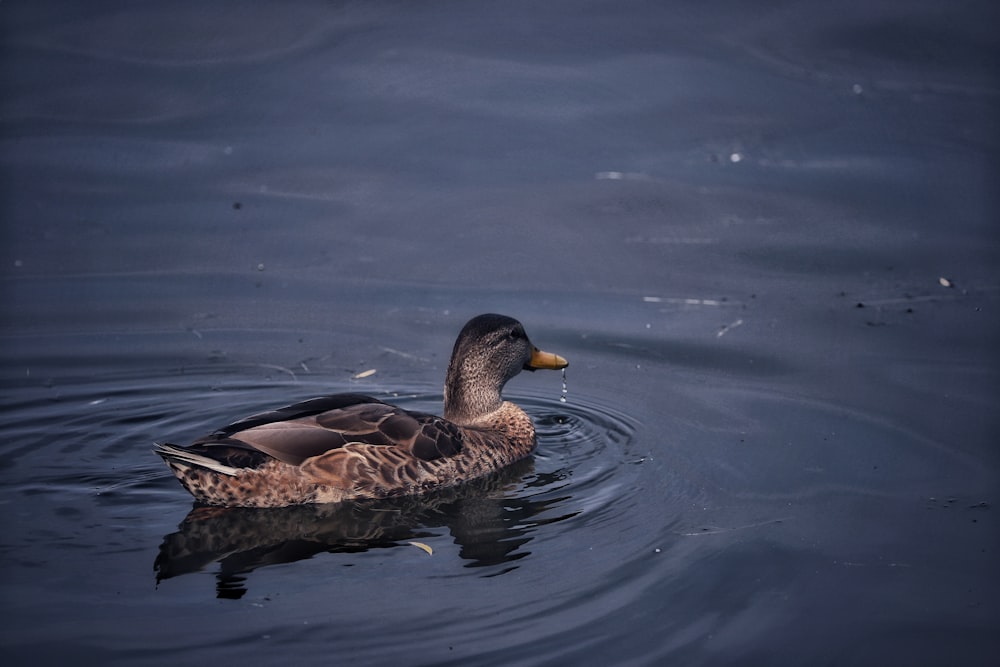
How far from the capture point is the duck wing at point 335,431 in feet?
25.6

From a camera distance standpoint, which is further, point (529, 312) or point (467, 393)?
point (529, 312)

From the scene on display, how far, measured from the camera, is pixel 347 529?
24.6ft

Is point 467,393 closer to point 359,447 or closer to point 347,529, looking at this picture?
point 359,447

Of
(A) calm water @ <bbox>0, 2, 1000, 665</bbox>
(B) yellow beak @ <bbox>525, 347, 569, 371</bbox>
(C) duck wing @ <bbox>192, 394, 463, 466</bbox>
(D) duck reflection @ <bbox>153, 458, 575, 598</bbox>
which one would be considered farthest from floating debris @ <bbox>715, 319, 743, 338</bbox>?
(C) duck wing @ <bbox>192, 394, 463, 466</bbox>

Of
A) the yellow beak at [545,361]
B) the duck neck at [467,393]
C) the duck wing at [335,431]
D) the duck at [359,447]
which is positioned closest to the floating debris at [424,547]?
the duck at [359,447]

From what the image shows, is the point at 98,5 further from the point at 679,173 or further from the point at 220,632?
the point at 220,632

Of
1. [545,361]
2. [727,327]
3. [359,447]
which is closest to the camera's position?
[359,447]

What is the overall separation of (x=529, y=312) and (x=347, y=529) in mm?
3831

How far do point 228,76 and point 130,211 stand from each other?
9.55ft

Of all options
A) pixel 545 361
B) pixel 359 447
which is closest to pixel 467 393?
pixel 545 361

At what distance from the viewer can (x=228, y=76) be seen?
48.4 ft

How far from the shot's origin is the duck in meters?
7.63

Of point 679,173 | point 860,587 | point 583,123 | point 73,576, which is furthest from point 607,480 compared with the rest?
point 583,123

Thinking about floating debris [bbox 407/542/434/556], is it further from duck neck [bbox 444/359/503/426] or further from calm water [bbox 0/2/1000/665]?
duck neck [bbox 444/359/503/426]
